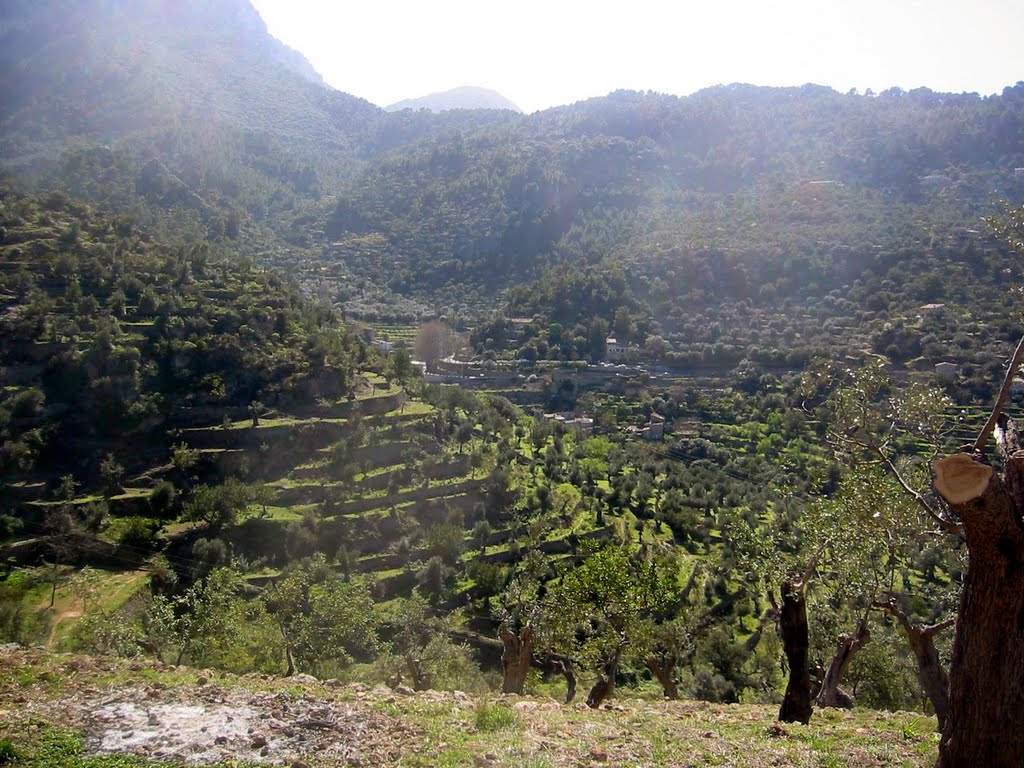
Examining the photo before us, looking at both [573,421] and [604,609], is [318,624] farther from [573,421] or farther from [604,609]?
[573,421]

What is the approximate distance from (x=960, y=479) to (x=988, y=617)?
1.11 metres

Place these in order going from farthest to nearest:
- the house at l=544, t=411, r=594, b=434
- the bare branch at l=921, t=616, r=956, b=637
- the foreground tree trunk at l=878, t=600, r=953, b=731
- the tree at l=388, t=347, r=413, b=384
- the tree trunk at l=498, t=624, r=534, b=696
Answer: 1. the house at l=544, t=411, r=594, b=434
2. the tree at l=388, t=347, r=413, b=384
3. the tree trunk at l=498, t=624, r=534, b=696
4. the foreground tree trunk at l=878, t=600, r=953, b=731
5. the bare branch at l=921, t=616, r=956, b=637

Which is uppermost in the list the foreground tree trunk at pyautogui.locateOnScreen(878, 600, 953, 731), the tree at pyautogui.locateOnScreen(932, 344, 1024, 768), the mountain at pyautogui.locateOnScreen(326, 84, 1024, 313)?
the mountain at pyautogui.locateOnScreen(326, 84, 1024, 313)

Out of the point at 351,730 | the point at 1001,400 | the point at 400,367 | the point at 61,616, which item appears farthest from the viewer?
the point at 400,367

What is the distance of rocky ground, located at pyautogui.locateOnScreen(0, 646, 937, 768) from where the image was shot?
19.9 ft

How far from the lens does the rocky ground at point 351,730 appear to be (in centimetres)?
606

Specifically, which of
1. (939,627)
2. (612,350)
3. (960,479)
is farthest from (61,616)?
(612,350)

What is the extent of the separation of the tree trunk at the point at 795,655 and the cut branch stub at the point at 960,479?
4.67 metres

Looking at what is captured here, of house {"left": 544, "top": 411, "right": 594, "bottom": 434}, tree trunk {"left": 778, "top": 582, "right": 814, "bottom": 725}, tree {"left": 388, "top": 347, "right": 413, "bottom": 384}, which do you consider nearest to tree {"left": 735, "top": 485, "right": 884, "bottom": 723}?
tree trunk {"left": 778, "top": 582, "right": 814, "bottom": 725}

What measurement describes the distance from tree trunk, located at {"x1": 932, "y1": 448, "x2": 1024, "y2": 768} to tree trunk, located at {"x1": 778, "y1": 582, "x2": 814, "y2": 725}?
3.82 meters

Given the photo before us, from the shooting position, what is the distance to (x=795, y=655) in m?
8.65

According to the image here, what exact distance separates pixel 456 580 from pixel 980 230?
89.3 metres

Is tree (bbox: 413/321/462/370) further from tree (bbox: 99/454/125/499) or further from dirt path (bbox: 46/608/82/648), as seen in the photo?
dirt path (bbox: 46/608/82/648)

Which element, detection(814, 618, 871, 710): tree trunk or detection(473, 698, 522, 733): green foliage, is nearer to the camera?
detection(473, 698, 522, 733): green foliage
